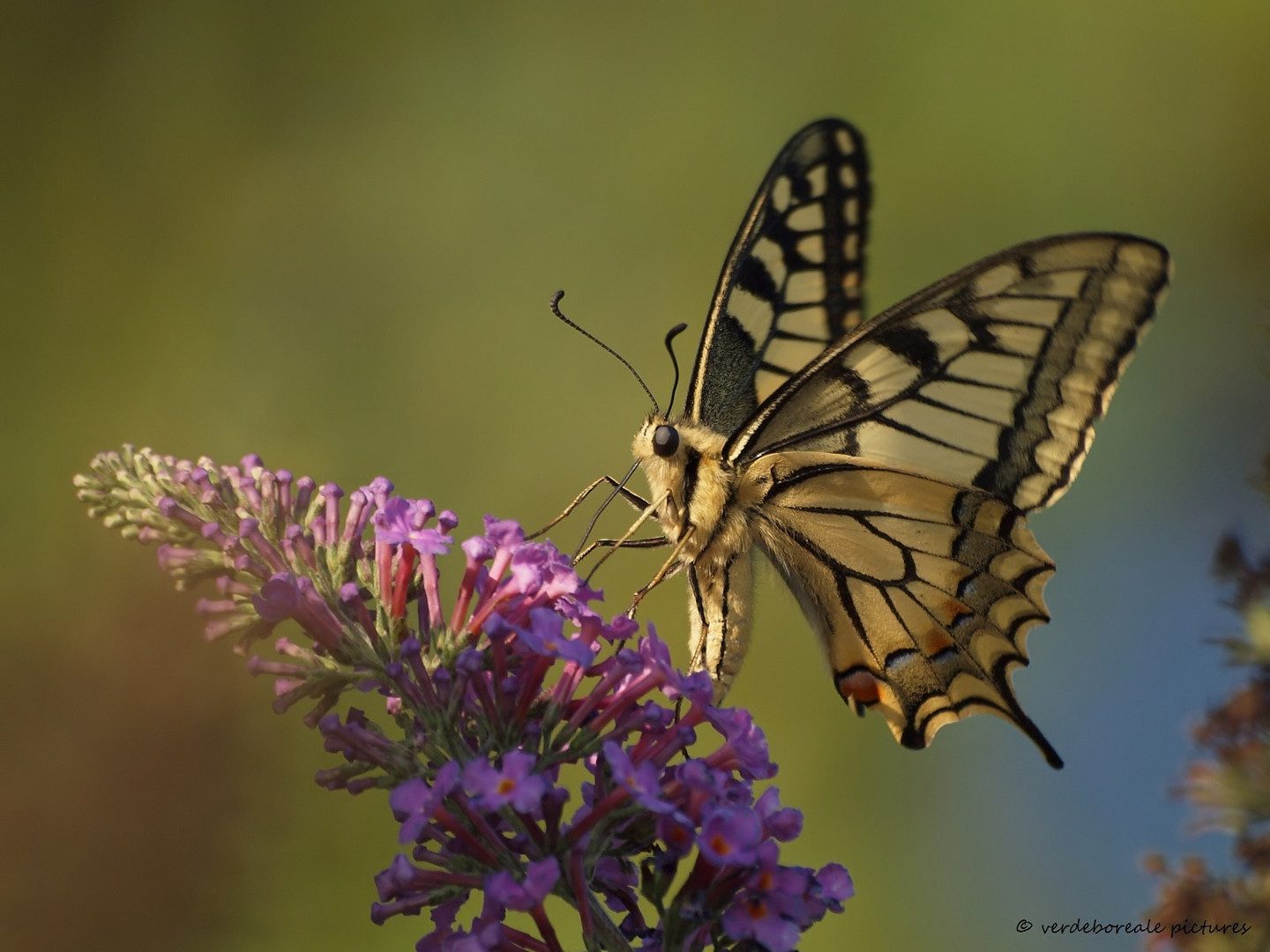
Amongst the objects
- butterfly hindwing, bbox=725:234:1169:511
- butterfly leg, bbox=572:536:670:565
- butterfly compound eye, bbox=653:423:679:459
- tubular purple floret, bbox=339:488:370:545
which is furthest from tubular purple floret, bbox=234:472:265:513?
butterfly hindwing, bbox=725:234:1169:511

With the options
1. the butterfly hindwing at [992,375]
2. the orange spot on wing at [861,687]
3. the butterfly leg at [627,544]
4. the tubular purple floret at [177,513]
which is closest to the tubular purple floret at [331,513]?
the tubular purple floret at [177,513]

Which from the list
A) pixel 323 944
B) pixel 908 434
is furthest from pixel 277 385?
pixel 908 434

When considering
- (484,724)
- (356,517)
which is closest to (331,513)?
(356,517)

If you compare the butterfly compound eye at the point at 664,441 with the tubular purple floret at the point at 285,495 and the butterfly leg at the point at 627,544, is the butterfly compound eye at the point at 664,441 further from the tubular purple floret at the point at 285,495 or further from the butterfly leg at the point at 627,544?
the tubular purple floret at the point at 285,495

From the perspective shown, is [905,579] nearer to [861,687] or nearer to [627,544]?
[861,687]

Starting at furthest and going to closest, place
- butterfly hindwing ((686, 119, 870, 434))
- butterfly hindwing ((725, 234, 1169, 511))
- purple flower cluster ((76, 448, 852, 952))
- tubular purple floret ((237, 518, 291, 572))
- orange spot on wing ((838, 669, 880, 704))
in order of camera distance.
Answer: butterfly hindwing ((686, 119, 870, 434))
orange spot on wing ((838, 669, 880, 704))
butterfly hindwing ((725, 234, 1169, 511))
tubular purple floret ((237, 518, 291, 572))
purple flower cluster ((76, 448, 852, 952))

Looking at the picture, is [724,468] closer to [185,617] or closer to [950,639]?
[950,639]

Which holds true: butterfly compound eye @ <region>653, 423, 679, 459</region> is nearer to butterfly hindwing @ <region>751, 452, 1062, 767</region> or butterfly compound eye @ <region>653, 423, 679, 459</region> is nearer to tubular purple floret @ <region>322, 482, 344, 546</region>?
butterfly hindwing @ <region>751, 452, 1062, 767</region>
